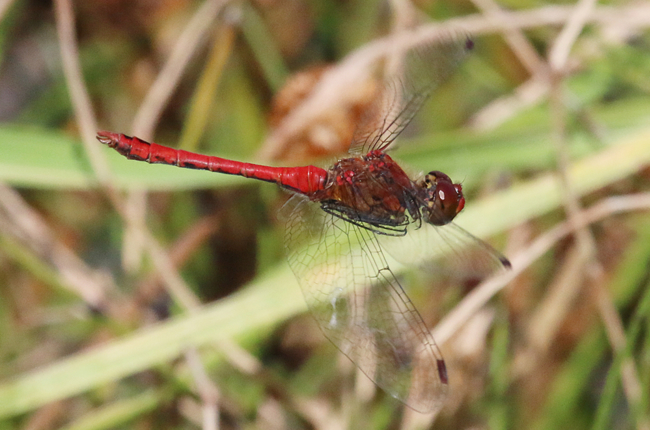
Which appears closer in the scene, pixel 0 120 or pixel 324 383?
pixel 324 383

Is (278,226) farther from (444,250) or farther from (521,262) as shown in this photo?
(521,262)

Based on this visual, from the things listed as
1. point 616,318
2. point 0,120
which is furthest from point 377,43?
point 0,120

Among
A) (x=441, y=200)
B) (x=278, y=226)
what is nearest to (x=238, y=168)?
(x=441, y=200)

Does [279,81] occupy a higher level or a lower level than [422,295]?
higher

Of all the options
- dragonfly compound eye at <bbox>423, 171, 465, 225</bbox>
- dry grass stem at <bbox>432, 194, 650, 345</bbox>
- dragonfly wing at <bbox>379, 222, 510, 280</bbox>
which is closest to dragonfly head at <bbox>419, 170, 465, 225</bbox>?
dragonfly compound eye at <bbox>423, 171, 465, 225</bbox>

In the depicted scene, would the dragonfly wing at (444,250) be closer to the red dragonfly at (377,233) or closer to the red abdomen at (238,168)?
the red dragonfly at (377,233)

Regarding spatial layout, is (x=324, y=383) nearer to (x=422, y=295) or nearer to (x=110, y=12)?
(x=422, y=295)

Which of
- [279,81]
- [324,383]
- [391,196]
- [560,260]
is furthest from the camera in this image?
[279,81]
